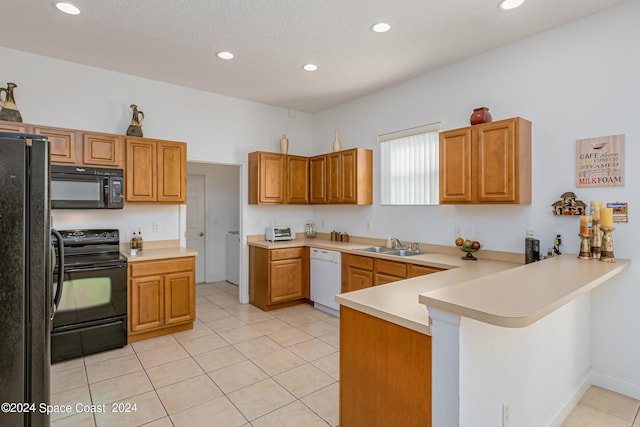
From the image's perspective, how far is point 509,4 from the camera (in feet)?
8.11

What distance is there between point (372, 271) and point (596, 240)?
201 centimetres

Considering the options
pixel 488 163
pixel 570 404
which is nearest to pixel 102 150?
pixel 488 163

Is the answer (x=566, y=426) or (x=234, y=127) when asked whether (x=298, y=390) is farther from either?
(x=234, y=127)

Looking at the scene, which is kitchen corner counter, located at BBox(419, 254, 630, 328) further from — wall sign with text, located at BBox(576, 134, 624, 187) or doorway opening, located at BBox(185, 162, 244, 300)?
doorway opening, located at BBox(185, 162, 244, 300)

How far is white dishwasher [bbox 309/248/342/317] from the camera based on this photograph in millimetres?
4211

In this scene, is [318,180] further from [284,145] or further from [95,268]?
[95,268]

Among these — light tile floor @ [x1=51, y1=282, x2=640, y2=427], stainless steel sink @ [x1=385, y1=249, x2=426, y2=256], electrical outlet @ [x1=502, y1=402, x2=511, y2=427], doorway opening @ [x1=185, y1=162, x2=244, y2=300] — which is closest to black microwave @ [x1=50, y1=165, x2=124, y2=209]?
light tile floor @ [x1=51, y1=282, x2=640, y2=427]

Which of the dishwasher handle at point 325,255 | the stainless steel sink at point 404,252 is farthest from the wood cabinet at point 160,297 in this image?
the stainless steel sink at point 404,252

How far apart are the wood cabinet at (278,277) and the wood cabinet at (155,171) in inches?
53.3

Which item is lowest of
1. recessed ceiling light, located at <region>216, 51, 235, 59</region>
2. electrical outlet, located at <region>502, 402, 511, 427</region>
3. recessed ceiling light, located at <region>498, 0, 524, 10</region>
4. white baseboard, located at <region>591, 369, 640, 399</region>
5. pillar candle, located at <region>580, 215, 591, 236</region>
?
white baseboard, located at <region>591, 369, 640, 399</region>

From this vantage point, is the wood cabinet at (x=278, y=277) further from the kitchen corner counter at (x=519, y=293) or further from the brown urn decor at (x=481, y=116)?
the kitchen corner counter at (x=519, y=293)

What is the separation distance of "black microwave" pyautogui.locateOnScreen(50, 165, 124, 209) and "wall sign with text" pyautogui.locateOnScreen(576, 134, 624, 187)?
431 cm

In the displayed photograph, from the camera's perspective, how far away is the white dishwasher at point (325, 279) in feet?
13.8

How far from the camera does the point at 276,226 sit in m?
5.16
